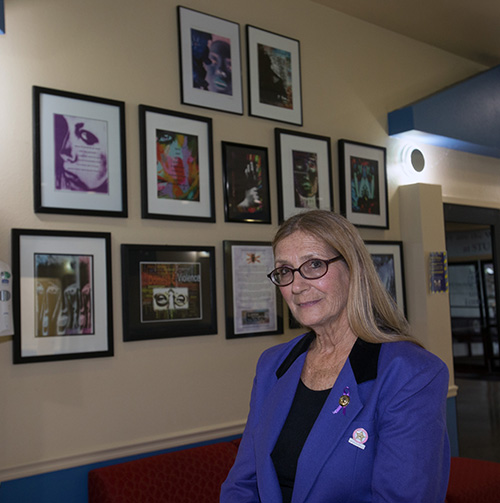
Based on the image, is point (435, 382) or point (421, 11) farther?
point (421, 11)

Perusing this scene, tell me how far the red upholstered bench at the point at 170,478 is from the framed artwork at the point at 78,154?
1.34 metres

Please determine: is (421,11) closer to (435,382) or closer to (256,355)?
(256,355)

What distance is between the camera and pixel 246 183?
147 inches

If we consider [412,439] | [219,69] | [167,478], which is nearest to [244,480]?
[412,439]

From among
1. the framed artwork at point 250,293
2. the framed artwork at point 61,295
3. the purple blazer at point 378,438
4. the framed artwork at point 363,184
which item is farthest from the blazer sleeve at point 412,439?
the framed artwork at point 363,184

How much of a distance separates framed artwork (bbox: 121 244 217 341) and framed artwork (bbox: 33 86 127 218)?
319mm

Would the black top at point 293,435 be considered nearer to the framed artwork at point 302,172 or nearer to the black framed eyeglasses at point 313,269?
the black framed eyeglasses at point 313,269

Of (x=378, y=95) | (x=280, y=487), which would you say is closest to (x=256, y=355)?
(x=280, y=487)

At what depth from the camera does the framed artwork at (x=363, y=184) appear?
14.1 ft

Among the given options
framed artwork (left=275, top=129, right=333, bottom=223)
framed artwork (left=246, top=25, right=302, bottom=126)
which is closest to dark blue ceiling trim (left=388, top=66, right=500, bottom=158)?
framed artwork (left=275, top=129, right=333, bottom=223)

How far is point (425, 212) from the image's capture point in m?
4.69

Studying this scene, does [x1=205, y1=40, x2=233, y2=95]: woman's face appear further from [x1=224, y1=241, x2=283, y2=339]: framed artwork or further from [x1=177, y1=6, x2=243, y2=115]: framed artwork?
[x1=224, y1=241, x2=283, y2=339]: framed artwork

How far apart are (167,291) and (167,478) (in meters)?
1.03

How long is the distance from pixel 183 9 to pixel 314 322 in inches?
96.6
